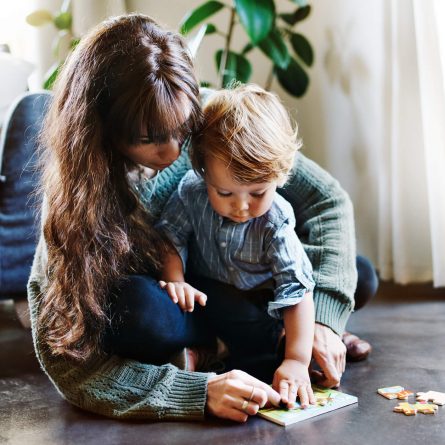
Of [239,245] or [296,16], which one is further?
[296,16]

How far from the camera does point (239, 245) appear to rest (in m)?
1.40

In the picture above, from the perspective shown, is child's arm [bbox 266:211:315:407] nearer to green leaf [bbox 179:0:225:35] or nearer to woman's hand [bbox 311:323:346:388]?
woman's hand [bbox 311:323:346:388]

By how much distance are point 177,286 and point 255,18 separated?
1.39 m

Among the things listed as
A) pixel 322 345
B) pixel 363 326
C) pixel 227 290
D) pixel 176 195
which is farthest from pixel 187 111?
pixel 363 326

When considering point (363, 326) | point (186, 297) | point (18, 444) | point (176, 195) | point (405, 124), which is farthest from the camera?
point (405, 124)

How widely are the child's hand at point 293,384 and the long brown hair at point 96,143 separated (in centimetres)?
35

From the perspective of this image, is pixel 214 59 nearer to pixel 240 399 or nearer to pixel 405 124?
pixel 405 124

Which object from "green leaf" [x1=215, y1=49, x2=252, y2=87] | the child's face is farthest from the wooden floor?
"green leaf" [x1=215, y1=49, x2=252, y2=87]

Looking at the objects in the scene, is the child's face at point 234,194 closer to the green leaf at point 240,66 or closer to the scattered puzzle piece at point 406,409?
the scattered puzzle piece at point 406,409

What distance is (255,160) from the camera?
125 centimetres

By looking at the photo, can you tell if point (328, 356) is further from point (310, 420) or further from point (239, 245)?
point (239, 245)

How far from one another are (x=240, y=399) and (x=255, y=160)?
0.43 m

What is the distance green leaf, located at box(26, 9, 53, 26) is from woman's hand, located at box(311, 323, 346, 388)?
6.70 ft

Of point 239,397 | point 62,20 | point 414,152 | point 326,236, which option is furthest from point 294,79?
point 239,397
